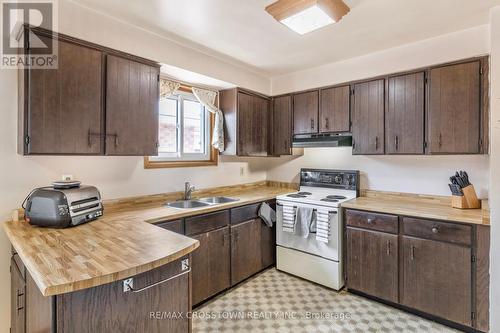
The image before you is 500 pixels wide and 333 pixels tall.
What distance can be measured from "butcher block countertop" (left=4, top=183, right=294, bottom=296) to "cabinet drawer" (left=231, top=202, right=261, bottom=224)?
0.66 m

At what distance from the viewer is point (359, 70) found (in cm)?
291

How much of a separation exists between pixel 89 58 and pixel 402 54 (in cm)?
280

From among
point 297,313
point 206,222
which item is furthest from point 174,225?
point 297,313

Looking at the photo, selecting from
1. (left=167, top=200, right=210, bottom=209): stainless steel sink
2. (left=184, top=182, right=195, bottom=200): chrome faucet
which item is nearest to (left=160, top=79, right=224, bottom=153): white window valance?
(left=184, top=182, right=195, bottom=200): chrome faucet

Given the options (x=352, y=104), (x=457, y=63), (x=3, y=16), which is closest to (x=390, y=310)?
(x=352, y=104)

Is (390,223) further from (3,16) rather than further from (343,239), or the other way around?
(3,16)

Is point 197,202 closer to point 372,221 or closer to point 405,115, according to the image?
point 372,221

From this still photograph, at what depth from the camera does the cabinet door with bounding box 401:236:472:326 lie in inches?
80.9

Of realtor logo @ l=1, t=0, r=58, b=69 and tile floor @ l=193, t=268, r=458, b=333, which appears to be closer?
realtor logo @ l=1, t=0, r=58, b=69

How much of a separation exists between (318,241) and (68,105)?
Answer: 248 cm

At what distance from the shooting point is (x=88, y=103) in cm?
194

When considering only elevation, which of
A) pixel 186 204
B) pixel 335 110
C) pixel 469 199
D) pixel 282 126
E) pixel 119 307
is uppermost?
pixel 335 110

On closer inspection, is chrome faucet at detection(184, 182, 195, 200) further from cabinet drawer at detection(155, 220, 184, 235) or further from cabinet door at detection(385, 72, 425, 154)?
cabinet door at detection(385, 72, 425, 154)

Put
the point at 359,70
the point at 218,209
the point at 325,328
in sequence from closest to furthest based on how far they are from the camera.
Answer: the point at 325,328
the point at 218,209
the point at 359,70
